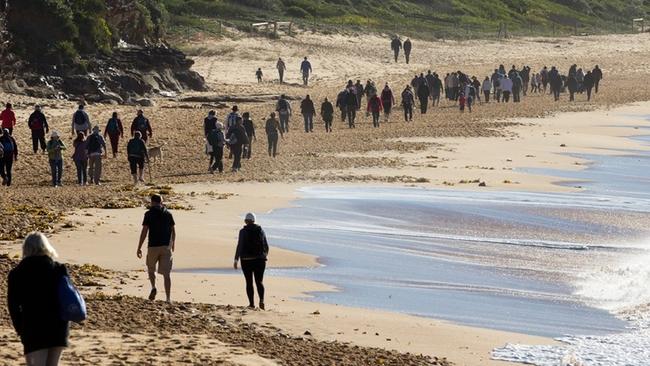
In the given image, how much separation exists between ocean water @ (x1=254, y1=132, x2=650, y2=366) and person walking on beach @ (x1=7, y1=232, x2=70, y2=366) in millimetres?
5192

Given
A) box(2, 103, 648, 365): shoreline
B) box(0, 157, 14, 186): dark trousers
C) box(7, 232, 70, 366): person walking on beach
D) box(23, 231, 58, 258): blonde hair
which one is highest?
box(23, 231, 58, 258): blonde hair

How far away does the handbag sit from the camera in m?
8.98

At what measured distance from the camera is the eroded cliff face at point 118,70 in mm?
42875

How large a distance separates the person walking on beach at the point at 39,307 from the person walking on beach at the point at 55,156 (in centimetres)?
1670

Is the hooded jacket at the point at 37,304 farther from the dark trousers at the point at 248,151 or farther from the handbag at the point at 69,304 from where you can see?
the dark trousers at the point at 248,151

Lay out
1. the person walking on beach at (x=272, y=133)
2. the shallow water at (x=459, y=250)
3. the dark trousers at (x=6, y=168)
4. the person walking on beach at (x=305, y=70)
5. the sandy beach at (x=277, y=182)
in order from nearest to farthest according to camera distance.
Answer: the sandy beach at (x=277, y=182), the shallow water at (x=459, y=250), the dark trousers at (x=6, y=168), the person walking on beach at (x=272, y=133), the person walking on beach at (x=305, y=70)

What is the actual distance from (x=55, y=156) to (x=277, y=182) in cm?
441

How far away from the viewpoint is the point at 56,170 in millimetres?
26188

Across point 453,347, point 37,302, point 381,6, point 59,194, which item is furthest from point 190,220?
point 381,6

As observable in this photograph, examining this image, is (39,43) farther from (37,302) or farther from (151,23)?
(37,302)

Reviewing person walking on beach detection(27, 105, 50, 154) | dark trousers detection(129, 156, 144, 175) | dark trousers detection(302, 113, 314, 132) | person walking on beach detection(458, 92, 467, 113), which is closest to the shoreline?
dark trousers detection(129, 156, 144, 175)

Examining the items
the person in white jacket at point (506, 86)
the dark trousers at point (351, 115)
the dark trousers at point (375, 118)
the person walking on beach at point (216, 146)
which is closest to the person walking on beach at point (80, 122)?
the person walking on beach at point (216, 146)

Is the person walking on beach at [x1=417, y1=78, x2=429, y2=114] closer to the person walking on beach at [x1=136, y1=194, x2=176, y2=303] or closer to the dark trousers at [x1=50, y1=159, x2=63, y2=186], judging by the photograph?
the dark trousers at [x1=50, y1=159, x2=63, y2=186]

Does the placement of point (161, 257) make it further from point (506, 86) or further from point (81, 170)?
point (506, 86)
